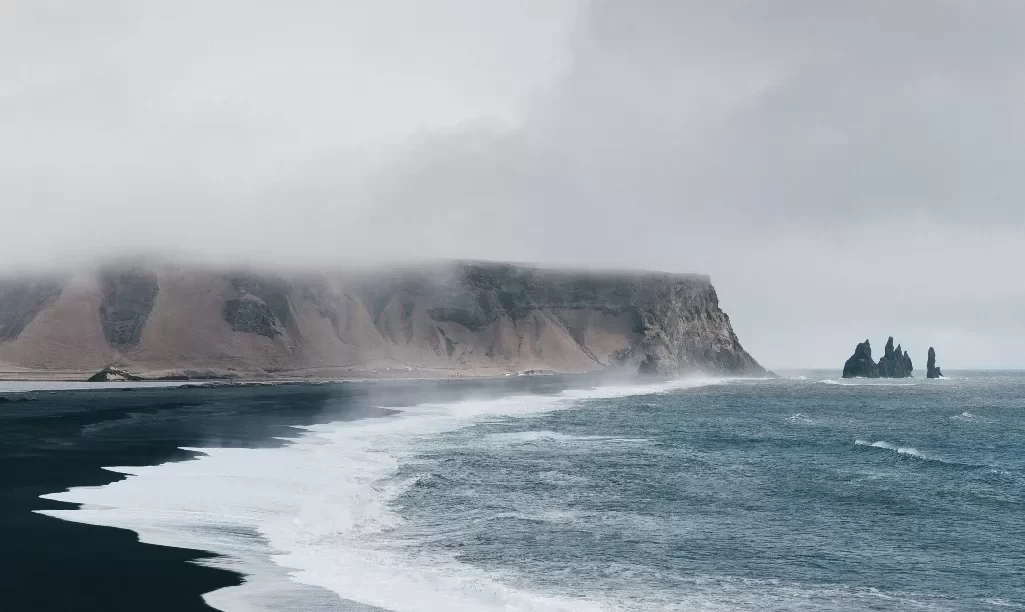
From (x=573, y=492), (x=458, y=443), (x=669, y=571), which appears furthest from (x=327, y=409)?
(x=669, y=571)

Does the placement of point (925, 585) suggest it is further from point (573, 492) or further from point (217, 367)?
point (217, 367)

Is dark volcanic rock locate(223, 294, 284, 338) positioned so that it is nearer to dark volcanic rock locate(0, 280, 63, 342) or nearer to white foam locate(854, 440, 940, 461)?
dark volcanic rock locate(0, 280, 63, 342)

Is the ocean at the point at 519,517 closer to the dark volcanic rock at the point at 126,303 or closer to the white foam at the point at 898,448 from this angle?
the white foam at the point at 898,448

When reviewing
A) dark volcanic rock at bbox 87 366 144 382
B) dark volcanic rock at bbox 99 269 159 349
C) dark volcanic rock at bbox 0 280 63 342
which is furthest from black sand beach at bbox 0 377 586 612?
dark volcanic rock at bbox 0 280 63 342

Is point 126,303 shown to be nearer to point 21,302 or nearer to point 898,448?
point 21,302

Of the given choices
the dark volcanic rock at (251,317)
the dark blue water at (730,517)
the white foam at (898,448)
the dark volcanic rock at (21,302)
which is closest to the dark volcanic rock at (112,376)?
the dark volcanic rock at (21,302)

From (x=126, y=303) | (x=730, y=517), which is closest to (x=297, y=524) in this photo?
(x=730, y=517)
